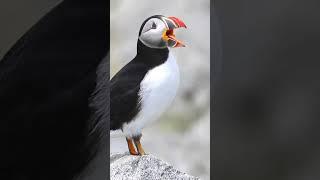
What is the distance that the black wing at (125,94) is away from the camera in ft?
8.03

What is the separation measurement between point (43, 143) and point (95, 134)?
221 millimetres

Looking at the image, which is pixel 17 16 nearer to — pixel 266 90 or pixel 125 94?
pixel 125 94

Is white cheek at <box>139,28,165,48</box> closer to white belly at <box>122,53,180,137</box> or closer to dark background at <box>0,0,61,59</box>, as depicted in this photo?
white belly at <box>122,53,180,137</box>

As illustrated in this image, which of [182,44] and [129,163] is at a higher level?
[182,44]

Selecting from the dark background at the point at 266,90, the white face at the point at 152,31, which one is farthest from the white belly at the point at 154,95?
the dark background at the point at 266,90

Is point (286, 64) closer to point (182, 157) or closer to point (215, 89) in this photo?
point (215, 89)

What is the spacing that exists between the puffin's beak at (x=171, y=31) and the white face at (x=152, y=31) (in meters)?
0.02

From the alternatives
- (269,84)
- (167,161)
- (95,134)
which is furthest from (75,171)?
(269,84)

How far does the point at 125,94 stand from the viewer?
2453mm

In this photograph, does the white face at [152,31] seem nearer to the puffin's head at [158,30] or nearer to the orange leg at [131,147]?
the puffin's head at [158,30]

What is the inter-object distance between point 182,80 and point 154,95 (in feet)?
0.47

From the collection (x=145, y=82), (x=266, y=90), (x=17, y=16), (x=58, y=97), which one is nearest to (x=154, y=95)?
(x=145, y=82)

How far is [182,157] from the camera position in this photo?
8.21 feet

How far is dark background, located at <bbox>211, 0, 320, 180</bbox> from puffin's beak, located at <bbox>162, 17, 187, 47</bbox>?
18 cm
